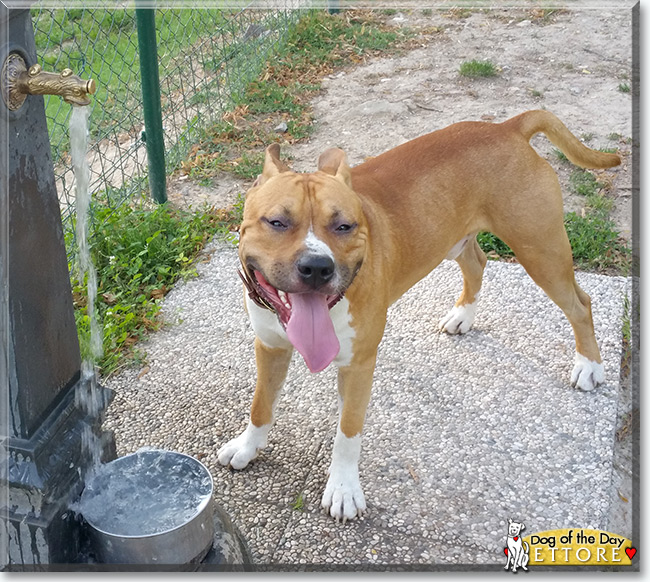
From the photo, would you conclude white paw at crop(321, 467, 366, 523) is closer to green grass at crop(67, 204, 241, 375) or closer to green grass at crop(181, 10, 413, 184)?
green grass at crop(67, 204, 241, 375)

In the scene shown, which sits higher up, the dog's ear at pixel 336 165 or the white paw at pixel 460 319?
the dog's ear at pixel 336 165

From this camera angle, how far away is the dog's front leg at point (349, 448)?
330cm

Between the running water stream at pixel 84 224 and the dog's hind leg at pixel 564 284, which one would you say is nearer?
the running water stream at pixel 84 224

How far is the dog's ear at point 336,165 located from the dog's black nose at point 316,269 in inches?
21.3

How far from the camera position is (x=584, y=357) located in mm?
4129

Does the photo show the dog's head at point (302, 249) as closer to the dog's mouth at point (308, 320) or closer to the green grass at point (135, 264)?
the dog's mouth at point (308, 320)

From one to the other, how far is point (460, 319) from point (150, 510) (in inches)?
91.5

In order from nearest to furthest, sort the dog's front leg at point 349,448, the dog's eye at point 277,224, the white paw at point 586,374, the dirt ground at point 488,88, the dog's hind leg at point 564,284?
the dog's eye at point 277,224, the dog's front leg at point 349,448, the dog's hind leg at point 564,284, the white paw at point 586,374, the dirt ground at point 488,88

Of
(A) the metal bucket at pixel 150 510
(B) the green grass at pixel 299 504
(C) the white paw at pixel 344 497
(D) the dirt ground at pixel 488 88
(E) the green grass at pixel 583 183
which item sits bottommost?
(B) the green grass at pixel 299 504

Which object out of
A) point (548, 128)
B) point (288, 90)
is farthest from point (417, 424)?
point (288, 90)

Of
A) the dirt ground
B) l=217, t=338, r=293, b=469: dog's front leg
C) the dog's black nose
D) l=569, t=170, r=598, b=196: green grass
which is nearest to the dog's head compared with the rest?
the dog's black nose

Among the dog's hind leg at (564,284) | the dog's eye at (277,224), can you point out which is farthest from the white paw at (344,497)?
the dog's hind leg at (564,284)

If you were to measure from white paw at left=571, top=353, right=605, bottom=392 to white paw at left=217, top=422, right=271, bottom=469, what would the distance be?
1.66m

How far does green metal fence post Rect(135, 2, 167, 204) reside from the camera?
5.31 meters
